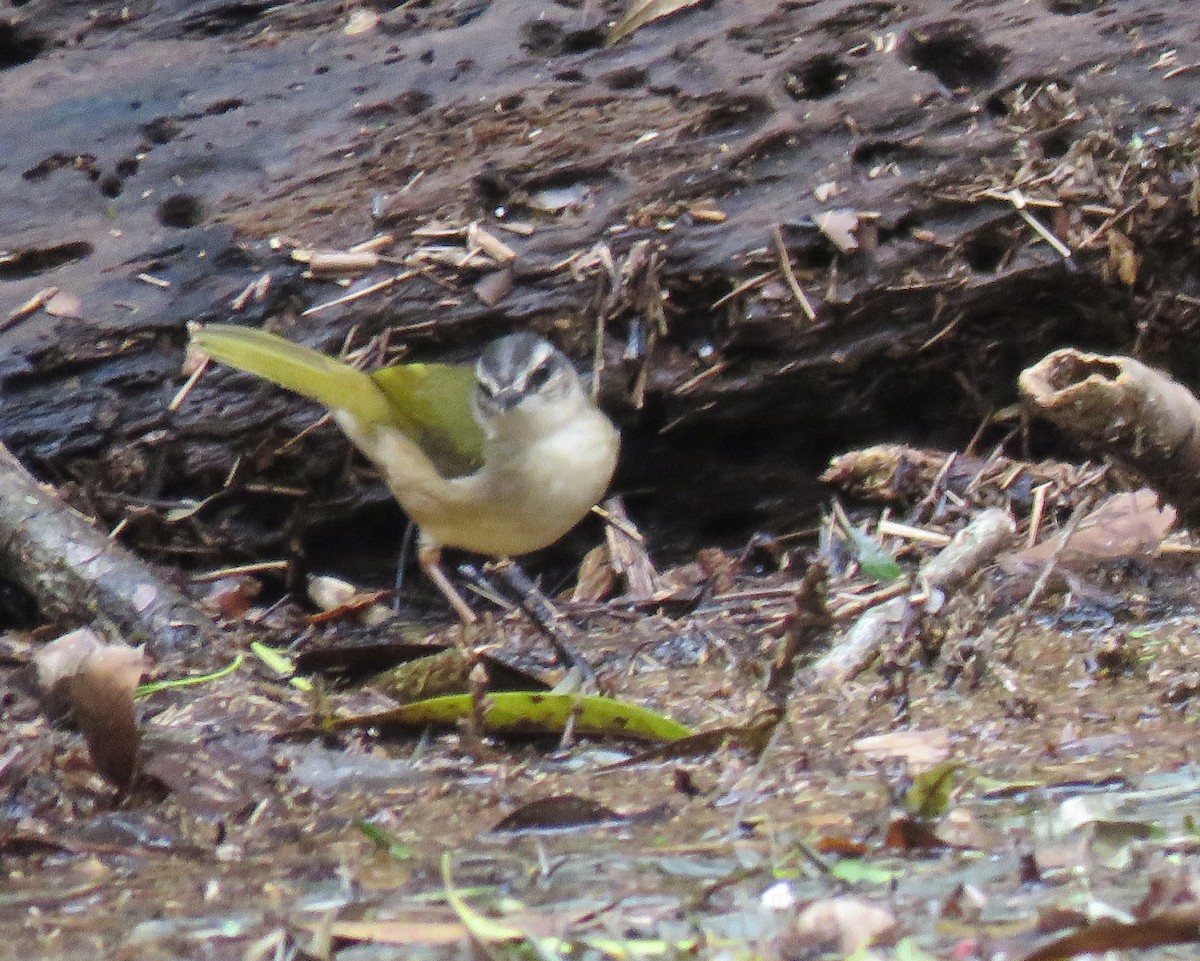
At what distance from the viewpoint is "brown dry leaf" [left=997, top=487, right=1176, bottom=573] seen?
179 inches

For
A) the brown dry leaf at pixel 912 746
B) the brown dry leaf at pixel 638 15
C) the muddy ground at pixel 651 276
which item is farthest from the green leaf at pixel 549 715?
the brown dry leaf at pixel 638 15

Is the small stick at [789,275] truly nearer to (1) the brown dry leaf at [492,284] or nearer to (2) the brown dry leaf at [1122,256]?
(1) the brown dry leaf at [492,284]

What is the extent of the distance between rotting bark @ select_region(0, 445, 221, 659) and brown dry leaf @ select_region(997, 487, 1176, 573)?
2.57 m

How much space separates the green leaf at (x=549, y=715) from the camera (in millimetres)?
3381

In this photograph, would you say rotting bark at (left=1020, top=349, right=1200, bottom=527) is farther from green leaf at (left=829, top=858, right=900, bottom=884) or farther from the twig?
the twig

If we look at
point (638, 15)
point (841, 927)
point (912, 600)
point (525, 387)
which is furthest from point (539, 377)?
point (841, 927)

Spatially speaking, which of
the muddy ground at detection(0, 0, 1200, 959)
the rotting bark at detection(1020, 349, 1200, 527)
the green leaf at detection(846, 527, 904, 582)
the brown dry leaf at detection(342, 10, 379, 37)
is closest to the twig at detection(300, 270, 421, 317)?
the muddy ground at detection(0, 0, 1200, 959)

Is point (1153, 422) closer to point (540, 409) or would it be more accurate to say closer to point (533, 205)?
Answer: point (540, 409)

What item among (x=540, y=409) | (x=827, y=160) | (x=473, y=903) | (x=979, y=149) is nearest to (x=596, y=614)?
(x=540, y=409)

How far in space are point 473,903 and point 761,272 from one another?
10.7 feet

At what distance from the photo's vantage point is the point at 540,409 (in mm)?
5008

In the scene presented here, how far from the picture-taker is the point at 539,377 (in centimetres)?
491

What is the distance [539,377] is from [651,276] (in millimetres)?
563

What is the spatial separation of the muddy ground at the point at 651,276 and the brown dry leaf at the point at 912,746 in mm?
206
